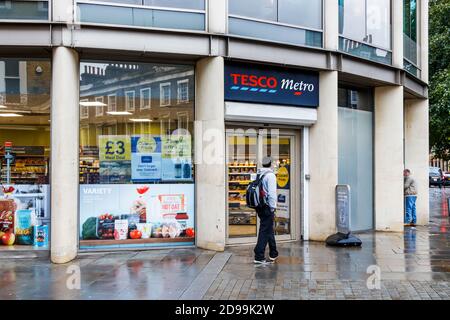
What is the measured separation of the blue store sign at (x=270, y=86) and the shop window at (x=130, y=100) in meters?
1.94

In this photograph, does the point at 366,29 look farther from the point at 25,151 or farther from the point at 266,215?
the point at 25,151

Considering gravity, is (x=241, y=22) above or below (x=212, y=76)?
above

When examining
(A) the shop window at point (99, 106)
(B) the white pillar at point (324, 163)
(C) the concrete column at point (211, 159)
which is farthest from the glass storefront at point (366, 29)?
(A) the shop window at point (99, 106)

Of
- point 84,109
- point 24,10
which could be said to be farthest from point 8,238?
point 24,10

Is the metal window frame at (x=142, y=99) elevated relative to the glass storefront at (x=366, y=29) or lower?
lower

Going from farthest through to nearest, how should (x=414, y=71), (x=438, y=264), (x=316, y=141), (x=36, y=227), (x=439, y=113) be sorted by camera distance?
(x=439, y=113)
(x=414, y=71)
(x=316, y=141)
(x=36, y=227)
(x=438, y=264)

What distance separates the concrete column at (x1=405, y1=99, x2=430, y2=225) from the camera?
53.3 feet

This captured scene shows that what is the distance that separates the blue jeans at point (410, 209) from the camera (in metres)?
15.2

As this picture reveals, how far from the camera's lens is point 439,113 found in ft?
74.0

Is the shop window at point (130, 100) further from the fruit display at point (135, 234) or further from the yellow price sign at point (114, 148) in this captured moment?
the fruit display at point (135, 234)

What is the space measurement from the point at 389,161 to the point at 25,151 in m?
9.17

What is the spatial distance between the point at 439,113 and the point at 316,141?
43.0ft
